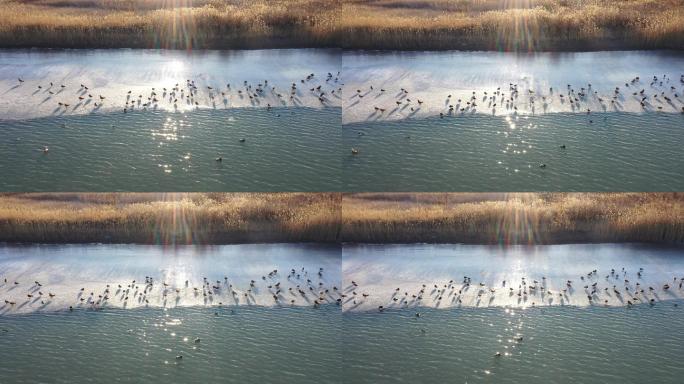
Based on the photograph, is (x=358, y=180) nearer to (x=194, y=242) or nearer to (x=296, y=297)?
(x=296, y=297)

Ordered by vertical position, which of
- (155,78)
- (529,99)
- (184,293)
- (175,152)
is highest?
(155,78)

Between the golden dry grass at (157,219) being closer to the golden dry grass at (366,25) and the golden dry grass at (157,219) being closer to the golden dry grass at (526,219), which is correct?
the golden dry grass at (526,219)

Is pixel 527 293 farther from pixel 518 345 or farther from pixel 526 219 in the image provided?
pixel 526 219

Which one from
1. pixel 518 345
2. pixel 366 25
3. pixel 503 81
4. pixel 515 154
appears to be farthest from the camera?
pixel 366 25

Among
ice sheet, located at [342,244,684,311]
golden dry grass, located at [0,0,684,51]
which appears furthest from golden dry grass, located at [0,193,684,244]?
golden dry grass, located at [0,0,684,51]

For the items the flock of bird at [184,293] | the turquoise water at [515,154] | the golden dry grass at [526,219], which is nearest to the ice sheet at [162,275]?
the flock of bird at [184,293]

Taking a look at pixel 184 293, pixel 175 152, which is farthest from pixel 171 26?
pixel 184 293

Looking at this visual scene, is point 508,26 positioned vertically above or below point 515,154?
above
